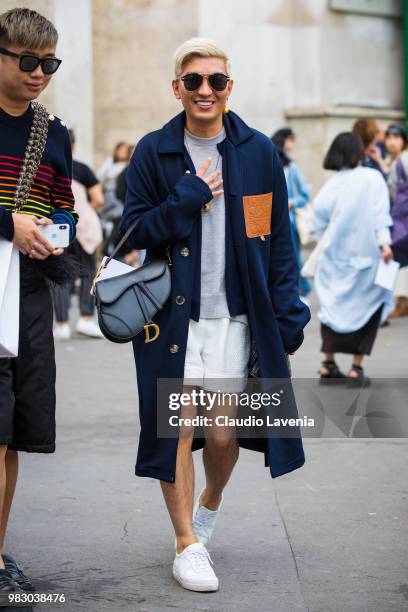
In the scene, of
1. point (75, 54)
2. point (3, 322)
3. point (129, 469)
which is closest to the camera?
point (3, 322)

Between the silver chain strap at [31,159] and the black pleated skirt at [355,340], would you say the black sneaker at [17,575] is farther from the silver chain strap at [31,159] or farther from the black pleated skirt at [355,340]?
the black pleated skirt at [355,340]

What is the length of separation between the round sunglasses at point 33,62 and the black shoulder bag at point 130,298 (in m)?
0.61

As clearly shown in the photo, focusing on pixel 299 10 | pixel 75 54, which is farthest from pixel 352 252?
pixel 299 10

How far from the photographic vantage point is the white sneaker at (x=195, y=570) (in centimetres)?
470

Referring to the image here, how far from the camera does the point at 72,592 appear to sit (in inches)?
184

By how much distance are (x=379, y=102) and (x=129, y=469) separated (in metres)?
15.9

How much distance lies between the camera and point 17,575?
4.61 meters

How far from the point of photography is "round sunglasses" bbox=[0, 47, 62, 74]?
4.49 meters

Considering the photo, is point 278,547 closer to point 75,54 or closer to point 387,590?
point 387,590

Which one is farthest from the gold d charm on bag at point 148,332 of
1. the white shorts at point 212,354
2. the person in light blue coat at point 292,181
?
the person in light blue coat at point 292,181

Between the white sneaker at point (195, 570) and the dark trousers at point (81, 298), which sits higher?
the dark trousers at point (81, 298)

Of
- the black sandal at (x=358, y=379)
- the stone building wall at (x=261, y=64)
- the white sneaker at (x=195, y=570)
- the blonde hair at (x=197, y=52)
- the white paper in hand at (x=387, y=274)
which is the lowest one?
the white sneaker at (x=195, y=570)

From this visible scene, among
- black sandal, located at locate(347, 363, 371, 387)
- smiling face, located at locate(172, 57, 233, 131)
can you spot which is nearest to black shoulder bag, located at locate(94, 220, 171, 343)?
smiling face, located at locate(172, 57, 233, 131)

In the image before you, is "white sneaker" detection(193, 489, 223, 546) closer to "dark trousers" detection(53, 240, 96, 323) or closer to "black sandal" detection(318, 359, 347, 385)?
"black sandal" detection(318, 359, 347, 385)
